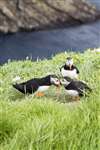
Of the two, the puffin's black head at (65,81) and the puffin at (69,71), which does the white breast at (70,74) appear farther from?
the puffin's black head at (65,81)

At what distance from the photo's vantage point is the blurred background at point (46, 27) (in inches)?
1326

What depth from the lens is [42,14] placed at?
147 feet

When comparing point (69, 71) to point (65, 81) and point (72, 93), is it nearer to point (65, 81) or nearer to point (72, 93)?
point (65, 81)

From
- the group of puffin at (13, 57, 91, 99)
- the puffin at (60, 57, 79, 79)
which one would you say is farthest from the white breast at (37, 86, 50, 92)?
the puffin at (60, 57, 79, 79)

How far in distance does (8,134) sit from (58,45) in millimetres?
28955


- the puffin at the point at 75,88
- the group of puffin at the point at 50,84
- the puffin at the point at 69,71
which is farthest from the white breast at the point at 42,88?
the puffin at the point at 69,71

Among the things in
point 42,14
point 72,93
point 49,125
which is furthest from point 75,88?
point 42,14

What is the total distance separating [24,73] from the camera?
11.3 m

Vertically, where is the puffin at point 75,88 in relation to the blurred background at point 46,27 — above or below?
below

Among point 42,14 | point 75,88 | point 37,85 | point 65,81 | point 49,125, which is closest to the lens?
point 49,125

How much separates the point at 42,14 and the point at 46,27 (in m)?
2.54

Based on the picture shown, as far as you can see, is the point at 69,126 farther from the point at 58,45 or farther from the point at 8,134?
the point at 58,45

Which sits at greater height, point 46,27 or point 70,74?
point 46,27

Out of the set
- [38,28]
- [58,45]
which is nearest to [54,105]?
[58,45]
